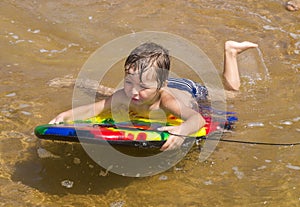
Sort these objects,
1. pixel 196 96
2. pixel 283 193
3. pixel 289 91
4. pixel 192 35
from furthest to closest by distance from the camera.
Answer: pixel 192 35 < pixel 289 91 < pixel 196 96 < pixel 283 193

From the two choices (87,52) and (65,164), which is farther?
(87,52)

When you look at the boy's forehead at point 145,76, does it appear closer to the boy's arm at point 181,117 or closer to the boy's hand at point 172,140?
the boy's arm at point 181,117

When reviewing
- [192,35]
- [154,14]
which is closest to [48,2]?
[154,14]

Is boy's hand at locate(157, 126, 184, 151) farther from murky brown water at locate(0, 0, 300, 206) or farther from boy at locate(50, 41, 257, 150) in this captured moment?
murky brown water at locate(0, 0, 300, 206)

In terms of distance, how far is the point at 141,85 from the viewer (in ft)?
11.2

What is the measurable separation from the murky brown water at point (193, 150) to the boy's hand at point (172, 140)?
0.34 m

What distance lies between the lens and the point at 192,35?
243 inches

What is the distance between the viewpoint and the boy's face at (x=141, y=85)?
3.38 meters

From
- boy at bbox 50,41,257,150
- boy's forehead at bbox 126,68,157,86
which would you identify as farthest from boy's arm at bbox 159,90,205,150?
boy's forehead at bbox 126,68,157,86

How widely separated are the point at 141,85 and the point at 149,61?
17 cm

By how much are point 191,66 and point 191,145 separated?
203 cm

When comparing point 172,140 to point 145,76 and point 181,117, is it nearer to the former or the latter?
point 181,117

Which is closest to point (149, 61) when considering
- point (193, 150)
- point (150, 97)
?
point (150, 97)

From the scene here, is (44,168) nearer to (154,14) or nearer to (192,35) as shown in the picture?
(192,35)
